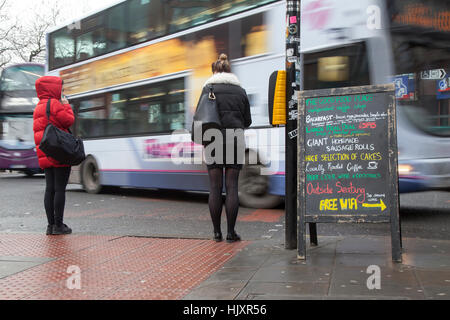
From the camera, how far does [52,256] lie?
16.4ft

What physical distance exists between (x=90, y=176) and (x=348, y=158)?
31.9 feet

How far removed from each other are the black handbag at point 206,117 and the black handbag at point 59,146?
1536 millimetres

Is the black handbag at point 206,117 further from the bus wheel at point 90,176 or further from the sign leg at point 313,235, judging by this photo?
the bus wheel at point 90,176

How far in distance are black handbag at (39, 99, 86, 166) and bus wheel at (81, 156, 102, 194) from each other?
679 centimetres

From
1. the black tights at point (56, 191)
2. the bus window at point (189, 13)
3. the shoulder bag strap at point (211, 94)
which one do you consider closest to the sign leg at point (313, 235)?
the shoulder bag strap at point (211, 94)

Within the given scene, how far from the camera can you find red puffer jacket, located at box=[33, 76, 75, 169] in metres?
6.01

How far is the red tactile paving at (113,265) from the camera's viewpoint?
371 cm

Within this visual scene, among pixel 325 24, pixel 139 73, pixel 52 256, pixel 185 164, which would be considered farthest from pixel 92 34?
pixel 52 256

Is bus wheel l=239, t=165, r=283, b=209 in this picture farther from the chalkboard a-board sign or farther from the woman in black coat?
the chalkboard a-board sign

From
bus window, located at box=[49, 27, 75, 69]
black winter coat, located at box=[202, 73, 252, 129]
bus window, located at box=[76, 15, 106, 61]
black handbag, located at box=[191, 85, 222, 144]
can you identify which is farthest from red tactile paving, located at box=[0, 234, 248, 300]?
bus window, located at box=[49, 27, 75, 69]

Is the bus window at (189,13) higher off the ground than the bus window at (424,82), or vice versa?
the bus window at (189,13)

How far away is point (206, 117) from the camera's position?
533cm
